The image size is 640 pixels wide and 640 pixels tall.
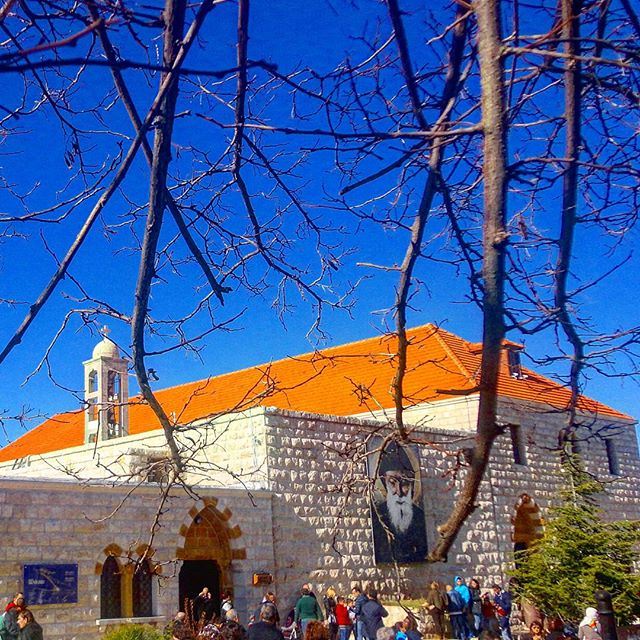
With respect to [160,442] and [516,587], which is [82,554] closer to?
[160,442]

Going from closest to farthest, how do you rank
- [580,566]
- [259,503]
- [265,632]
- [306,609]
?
[265,632], [306,609], [580,566], [259,503]

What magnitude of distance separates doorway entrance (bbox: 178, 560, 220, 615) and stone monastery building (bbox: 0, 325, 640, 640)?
22mm

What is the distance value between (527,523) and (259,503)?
912 cm

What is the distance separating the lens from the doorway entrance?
50.7 ft

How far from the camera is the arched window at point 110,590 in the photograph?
1347 centimetres

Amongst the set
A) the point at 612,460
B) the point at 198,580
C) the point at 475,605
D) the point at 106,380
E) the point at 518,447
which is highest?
the point at 106,380

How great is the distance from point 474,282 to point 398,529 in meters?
15.2

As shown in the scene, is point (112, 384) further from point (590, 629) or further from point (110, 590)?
point (590, 629)

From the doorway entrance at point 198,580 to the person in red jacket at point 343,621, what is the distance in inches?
87.0

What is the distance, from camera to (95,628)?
12.8 meters

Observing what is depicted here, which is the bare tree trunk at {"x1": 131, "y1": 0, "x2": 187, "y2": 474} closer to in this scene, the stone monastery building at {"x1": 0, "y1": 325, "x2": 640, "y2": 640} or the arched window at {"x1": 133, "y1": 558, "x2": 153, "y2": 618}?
the stone monastery building at {"x1": 0, "y1": 325, "x2": 640, "y2": 640}

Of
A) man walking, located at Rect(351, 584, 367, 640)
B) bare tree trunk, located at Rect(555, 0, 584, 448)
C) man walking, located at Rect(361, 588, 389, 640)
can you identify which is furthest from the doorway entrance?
bare tree trunk, located at Rect(555, 0, 584, 448)

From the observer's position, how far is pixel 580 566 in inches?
584

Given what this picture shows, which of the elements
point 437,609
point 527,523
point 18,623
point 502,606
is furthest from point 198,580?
point 527,523
